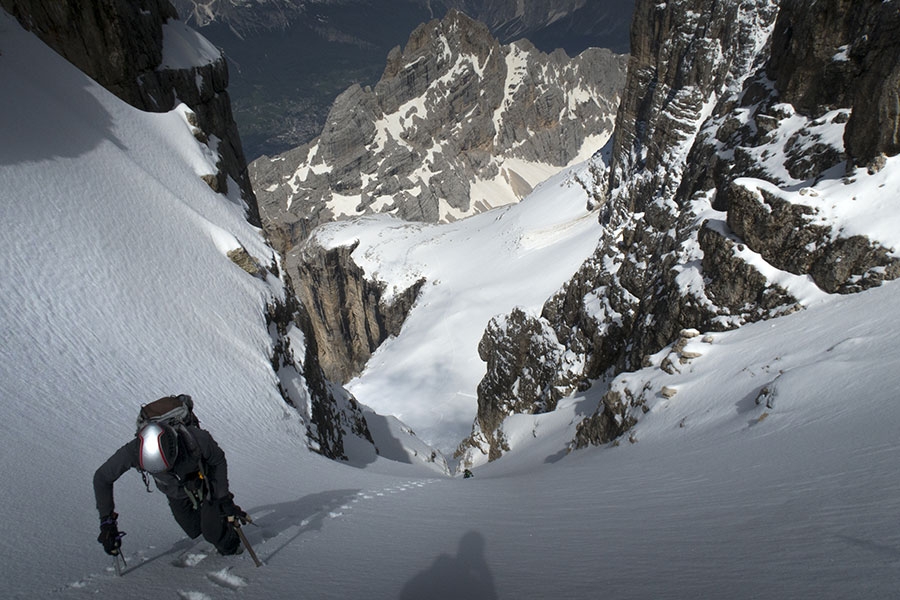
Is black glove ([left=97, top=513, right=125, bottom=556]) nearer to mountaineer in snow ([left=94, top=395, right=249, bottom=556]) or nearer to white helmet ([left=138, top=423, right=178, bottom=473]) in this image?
mountaineer in snow ([left=94, top=395, right=249, bottom=556])

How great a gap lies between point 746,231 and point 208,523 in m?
13.9

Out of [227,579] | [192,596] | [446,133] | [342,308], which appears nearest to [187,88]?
[227,579]

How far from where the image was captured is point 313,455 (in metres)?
11.5

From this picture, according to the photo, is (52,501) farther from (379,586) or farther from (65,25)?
(65,25)

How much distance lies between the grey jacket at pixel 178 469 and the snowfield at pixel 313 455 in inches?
20.7

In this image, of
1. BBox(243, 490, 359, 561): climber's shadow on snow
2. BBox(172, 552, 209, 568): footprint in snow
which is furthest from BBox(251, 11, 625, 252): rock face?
BBox(172, 552, 209, 568): footprint in snow

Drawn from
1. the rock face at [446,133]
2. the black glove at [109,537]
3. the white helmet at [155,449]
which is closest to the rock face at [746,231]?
the white helmet at [155,449]

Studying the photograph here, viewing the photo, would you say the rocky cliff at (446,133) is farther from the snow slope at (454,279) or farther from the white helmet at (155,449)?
the white helmet at (155,449)

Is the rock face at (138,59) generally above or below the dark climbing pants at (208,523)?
above

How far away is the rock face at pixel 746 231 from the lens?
12.3m

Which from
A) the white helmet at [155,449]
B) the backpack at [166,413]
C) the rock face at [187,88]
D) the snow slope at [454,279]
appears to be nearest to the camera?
the white helmet at [155,449]

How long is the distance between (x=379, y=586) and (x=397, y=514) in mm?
2857

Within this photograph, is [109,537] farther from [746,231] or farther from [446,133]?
[446,133]

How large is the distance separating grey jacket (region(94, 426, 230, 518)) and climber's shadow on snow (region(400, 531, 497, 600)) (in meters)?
1.78
